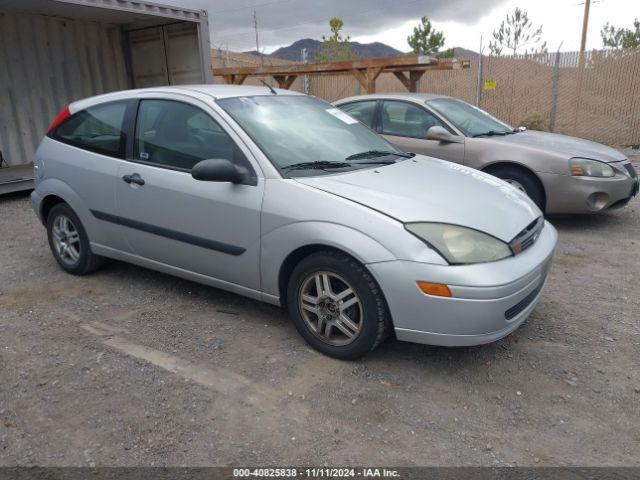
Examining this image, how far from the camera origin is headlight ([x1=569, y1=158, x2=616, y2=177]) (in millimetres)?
5688

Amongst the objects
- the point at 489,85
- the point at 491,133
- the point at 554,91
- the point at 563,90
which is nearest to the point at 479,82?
the point at 489,85

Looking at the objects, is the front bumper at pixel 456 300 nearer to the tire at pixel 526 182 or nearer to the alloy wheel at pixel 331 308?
the alloy wheel at pixel 331 308

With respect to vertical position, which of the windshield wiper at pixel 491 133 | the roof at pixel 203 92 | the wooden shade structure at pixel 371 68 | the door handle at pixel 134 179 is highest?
the wooden shade structure at pixel 371 68

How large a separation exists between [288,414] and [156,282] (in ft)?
7.27

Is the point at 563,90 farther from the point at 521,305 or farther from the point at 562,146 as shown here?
the point at 521,305

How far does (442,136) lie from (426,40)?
95.6 feet

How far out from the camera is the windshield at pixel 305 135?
11.2 ft

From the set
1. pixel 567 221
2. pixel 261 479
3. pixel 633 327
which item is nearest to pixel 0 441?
pixel 261 479

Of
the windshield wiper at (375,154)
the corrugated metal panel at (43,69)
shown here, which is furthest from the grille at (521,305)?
the corrugated metal panel at (43,69)

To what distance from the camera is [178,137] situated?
3.77 metres

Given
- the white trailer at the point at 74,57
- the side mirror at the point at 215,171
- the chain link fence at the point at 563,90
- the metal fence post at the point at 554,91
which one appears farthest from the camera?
the metal fence post at the point at 554,91

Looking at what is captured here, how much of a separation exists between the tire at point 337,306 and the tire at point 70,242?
214 centimetres

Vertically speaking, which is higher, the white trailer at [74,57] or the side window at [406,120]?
the white trailer at [74,57]

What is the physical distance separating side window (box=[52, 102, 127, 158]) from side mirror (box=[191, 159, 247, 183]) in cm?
107
